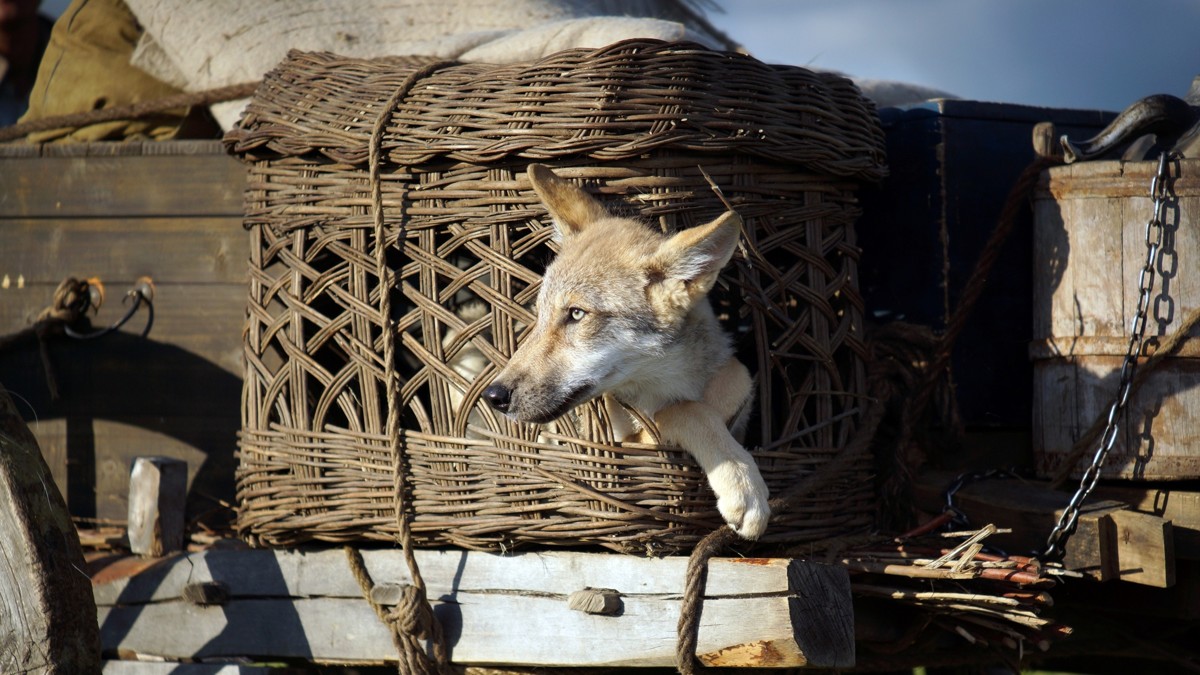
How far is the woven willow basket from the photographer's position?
7.87 feet

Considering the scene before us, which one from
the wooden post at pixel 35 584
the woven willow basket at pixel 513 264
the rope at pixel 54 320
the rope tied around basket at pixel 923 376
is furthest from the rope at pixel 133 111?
the rope tied around basket at pixel 923 376

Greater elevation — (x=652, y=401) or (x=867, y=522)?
(x=652, y=401)

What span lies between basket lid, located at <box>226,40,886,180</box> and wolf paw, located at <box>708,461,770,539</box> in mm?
773

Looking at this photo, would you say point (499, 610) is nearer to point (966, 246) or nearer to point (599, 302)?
point (599, 302)

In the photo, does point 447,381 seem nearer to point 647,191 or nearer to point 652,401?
point 652,401

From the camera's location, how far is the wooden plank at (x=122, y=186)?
3627 mm

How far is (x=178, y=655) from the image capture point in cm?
288

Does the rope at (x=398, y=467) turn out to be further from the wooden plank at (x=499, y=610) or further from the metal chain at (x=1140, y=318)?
the metal chain at (x=1140, y=318)

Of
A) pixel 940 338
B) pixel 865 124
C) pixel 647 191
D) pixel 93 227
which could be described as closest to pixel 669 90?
pixel 647 191

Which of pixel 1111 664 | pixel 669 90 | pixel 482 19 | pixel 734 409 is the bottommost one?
pixel 1111 664

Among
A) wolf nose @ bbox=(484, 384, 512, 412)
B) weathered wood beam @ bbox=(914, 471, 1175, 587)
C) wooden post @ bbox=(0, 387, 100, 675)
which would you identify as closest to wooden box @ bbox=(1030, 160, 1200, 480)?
weathered wood beam @ bbox=(914, 471, 1175, 587)

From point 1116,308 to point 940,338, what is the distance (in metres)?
0.51

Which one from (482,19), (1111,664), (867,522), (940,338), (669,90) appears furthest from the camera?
(482,19)

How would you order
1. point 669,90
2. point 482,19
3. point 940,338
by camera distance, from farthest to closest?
point 482,19 → point 940,338 → point 669,90
